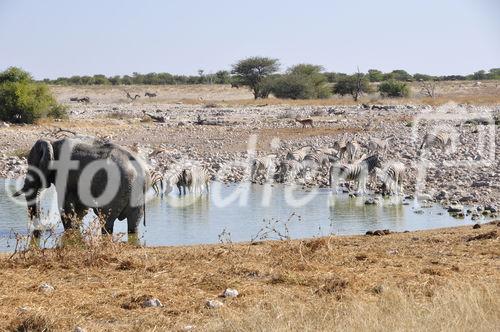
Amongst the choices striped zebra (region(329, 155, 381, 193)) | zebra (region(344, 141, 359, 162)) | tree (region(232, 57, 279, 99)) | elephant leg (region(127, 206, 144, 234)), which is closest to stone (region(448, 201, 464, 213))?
striped zebra (region(329, 155, 381, 193))

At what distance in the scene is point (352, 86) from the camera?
2381 inches

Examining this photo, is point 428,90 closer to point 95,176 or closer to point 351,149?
point 351,149

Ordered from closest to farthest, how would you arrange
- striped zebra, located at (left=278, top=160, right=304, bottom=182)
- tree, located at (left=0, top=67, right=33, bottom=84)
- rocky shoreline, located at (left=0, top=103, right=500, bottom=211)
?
1. rocky shoreline, located at (left=0, top=103, right=500, bottom=211)
2. striped zebra, located at (left=278, top=160, right=304, bottom=182)
3. tree, located at (left=0, top=67, right=33, bottom=84)

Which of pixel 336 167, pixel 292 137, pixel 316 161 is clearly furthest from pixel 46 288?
pixel 292 137

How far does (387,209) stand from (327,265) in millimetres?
7719

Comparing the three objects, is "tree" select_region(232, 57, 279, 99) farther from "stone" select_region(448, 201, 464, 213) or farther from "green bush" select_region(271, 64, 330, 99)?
"stone" select_region(448, 201, 464, 213)

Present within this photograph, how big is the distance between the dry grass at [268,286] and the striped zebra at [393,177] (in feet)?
26.2

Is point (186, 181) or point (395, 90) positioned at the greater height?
point (395, 90)

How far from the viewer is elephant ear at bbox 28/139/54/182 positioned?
12484mm

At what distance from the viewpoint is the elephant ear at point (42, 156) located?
41.0ft

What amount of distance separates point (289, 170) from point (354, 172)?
190 centimetres

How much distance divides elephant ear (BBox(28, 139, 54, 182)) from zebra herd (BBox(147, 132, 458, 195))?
12.3 feet

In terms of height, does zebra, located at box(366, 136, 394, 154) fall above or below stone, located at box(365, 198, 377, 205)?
above

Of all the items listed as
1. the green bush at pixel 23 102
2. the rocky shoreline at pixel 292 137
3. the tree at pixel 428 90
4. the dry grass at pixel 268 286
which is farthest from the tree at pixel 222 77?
the dry grass at pixel 268 286
